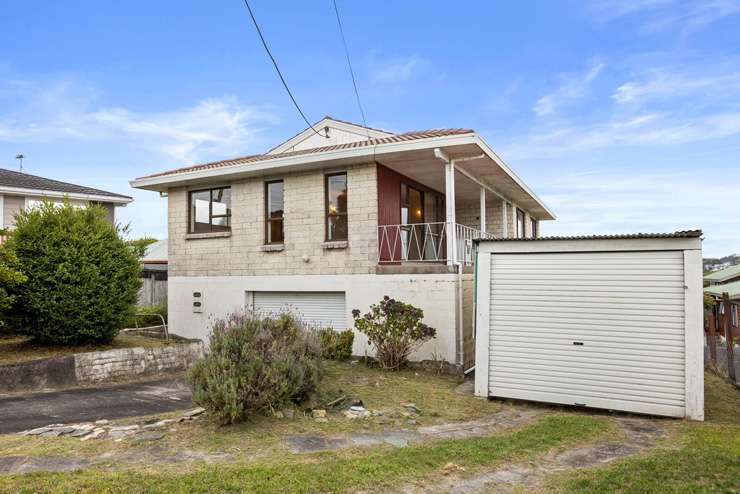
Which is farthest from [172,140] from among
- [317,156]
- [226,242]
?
[317,156]

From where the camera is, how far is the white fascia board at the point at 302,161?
981cm

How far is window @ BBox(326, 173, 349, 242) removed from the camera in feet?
37.5

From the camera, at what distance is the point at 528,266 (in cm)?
789

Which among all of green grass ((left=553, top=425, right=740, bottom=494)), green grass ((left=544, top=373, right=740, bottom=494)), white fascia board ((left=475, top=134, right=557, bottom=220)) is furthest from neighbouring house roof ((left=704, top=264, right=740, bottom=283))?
green grass ((left=553, top=425, right=740, bottom=494))

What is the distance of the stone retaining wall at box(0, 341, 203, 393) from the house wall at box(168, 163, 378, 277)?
2705 mm

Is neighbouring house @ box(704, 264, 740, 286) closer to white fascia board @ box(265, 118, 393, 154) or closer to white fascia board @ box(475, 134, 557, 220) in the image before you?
white fascia board @ box(475, 134, 557, 220)

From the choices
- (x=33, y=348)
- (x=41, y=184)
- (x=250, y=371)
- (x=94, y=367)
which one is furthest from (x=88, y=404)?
(x=41, y=184)

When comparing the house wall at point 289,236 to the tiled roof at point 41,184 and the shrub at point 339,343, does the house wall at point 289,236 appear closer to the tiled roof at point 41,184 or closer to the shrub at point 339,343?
the shrub at point 339,343

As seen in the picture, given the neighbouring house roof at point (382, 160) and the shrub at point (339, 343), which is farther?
the shrub at point (339, 343)

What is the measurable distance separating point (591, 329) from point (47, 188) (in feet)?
58.1

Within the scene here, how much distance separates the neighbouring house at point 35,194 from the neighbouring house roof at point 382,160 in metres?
4.03

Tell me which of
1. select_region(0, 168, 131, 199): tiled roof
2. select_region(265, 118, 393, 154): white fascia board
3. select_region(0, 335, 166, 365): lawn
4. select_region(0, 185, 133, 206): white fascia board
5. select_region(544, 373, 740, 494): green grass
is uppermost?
select_region(265, 118, 393, 154): white fascia board

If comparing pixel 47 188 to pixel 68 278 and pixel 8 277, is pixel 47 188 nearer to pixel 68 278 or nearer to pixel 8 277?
pixel 68 278

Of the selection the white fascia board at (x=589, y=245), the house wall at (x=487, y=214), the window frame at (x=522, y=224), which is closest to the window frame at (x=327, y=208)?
the white fascia board at (x=589, y=245)
